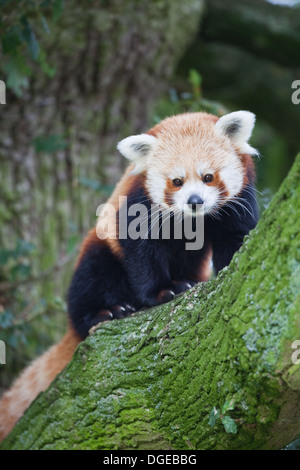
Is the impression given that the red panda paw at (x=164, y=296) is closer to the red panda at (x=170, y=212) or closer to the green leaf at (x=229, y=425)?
the red panda at (x=170, y=212)

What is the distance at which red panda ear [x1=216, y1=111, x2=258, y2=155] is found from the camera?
11.5 ft

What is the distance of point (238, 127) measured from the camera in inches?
139

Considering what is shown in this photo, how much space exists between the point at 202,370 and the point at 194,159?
1316 mm

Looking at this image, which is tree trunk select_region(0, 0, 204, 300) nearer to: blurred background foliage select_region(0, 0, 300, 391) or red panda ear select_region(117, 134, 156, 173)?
blurred background foliage select_region(0, 0, 300, 391)

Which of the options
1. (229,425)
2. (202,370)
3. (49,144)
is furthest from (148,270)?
(49,144)

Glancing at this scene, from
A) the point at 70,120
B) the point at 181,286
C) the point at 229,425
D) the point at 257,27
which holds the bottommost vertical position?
the point at 229,425

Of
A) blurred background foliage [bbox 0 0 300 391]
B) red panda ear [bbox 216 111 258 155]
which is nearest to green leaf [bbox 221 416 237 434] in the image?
red panda ear [bbox 216 111 258 155]

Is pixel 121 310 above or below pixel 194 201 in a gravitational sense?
below

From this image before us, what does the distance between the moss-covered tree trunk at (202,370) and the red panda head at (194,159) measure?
0.69m

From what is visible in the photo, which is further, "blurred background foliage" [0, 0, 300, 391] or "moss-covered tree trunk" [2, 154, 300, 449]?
"blurred background foliage" [0, 0, 300, 391]

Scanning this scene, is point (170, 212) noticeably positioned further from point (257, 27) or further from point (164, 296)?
point (257, 27)

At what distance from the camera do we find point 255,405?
2338mm

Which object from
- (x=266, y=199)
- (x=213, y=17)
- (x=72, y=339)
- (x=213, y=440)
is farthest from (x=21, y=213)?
(x=213, y=440)
